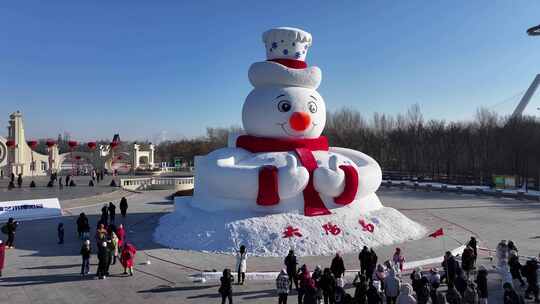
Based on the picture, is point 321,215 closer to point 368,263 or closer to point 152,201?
point 368,263

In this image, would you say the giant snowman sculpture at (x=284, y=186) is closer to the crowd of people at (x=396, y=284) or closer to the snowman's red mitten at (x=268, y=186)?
the snowman's red mitten at (x=268, y=186)

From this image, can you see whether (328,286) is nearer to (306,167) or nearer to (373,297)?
(373,297)

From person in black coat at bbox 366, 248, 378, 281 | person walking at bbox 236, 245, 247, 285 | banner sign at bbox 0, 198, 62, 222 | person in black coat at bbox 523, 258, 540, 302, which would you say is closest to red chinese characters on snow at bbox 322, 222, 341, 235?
person in black coat at bbox 366, 248, 378, 281

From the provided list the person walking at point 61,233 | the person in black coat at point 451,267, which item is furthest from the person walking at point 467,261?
the person walking at point 61,233

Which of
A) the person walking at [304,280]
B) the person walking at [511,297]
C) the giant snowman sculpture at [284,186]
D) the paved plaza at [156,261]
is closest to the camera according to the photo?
the person walking at [511,297]

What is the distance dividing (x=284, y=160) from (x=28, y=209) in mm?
14798

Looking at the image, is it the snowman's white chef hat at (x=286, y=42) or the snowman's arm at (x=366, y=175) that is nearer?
the snowman's arm at (x=366, y=175)

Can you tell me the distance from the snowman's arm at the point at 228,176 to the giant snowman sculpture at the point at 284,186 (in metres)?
0.04

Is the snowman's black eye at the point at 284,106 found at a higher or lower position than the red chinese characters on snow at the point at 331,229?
higher

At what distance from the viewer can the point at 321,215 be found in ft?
48.8

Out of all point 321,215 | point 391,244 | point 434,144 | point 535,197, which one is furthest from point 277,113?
point 434,144

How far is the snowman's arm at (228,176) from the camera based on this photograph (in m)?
14.3

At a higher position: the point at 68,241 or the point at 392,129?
the point at 392,129

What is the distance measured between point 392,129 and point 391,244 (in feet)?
152
